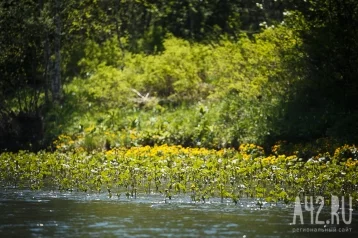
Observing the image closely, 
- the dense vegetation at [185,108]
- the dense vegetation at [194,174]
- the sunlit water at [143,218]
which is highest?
the dense vegetation at [185,108]

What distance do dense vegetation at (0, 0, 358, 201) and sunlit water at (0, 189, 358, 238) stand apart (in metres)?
0.77

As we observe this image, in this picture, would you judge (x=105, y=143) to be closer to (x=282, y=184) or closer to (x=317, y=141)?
(x=317, y=141)

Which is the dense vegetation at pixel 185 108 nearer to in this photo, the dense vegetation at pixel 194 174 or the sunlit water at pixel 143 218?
the dense vegetation at pixel 194 174

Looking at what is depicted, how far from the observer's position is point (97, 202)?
15648 mm

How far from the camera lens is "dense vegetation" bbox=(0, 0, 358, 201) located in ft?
60.5

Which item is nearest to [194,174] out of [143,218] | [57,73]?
[143,218]

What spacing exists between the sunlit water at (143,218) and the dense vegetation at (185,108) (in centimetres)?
77

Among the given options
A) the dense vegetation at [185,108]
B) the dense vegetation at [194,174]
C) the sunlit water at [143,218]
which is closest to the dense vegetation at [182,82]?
the dense vegetation at [185,108]

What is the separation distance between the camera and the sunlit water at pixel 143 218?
1217 cm

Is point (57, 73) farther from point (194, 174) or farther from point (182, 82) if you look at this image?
point (194, 174)

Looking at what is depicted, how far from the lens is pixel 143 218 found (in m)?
13.6

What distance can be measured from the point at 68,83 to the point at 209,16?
983 cm

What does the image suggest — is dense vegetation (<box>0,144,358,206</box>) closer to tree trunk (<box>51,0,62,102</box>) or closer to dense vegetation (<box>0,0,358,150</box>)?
dense vegetation (<box>0,0,358,150</box>)

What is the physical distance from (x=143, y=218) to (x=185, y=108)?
16210mm
